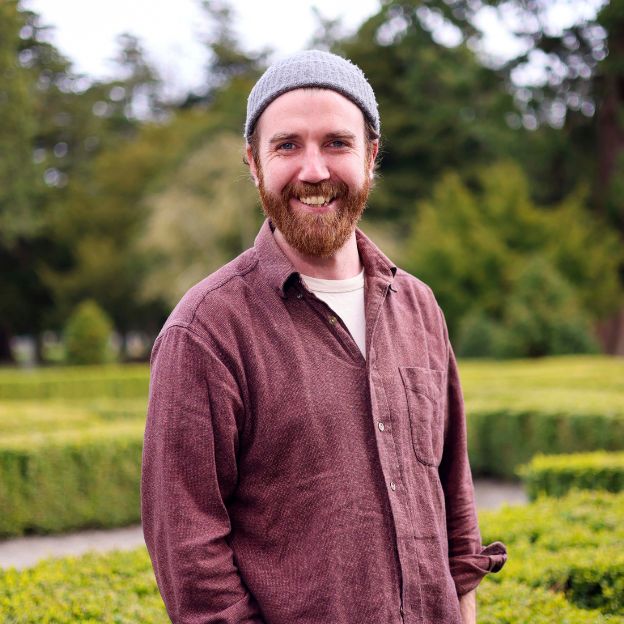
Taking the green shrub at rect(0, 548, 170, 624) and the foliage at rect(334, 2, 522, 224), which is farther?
the foliage at rect(334, 2, 522, 224)

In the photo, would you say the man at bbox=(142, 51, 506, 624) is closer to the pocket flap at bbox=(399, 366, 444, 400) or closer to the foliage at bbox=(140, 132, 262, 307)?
the pocket flap at bbox=(399, 366, 444, 400)

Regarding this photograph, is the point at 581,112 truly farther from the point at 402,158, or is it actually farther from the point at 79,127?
the point at 79,127

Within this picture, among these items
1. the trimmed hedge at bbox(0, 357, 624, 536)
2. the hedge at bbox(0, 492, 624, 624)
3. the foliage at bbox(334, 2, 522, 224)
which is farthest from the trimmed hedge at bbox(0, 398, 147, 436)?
the foliage at bbox(334, 2, 522, 224)

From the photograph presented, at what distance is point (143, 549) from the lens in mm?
4332

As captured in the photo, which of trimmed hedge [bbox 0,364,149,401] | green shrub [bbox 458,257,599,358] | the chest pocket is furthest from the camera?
green shrub [bbox 458,257,599,358]

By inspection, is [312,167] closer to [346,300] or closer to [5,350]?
[346,300]

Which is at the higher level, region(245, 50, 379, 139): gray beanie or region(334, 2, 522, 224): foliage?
region(334, 2, 522, 224): foliage

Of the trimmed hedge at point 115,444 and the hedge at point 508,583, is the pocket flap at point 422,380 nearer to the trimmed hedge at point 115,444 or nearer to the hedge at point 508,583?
the hedge at point 508,583

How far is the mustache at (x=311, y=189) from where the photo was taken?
2037 mm

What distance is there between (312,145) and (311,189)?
107 millimetres

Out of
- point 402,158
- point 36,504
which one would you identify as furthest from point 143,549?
point 402,158

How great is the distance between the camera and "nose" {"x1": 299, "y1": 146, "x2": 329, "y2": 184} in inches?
78.8

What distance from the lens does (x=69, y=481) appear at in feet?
28.5

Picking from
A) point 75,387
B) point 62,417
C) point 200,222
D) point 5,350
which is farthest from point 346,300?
point 5,350
